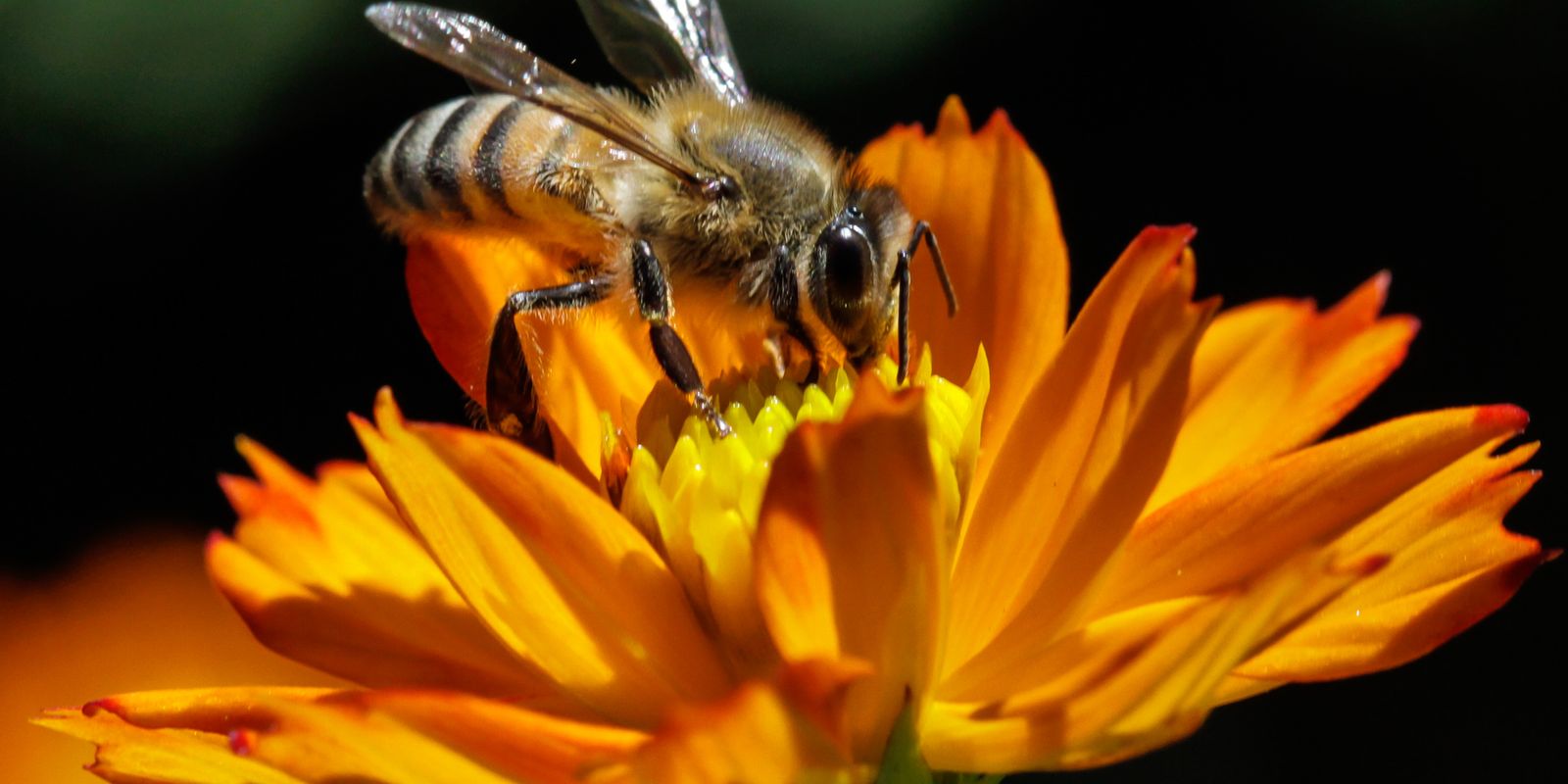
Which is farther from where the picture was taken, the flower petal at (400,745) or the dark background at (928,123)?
the dark background at (928,123)

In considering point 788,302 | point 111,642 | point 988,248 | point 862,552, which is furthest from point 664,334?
point 111,642

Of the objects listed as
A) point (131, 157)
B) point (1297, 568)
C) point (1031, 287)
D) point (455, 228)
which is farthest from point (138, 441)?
point (1297, 568)

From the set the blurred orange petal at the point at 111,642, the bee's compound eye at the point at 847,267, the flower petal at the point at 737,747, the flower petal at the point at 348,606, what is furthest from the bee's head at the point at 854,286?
the blurred orange petal at the point at 111,642

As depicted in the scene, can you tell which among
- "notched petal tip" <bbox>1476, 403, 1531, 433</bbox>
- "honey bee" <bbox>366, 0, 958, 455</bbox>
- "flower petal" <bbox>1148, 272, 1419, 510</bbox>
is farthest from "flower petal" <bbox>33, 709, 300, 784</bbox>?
"notched petal tip" <bbox>1476, 403, 1531, 433</bbox>

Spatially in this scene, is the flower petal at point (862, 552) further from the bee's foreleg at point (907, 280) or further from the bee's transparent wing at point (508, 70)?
the bee's transparent wing at point (508, 70)

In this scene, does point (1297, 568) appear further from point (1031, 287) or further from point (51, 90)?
point (51, 90)

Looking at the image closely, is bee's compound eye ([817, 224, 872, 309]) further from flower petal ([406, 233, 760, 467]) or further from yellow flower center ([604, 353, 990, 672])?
flower petal ([406, 233, 760, 467])

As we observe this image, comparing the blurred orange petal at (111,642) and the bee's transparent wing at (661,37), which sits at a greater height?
the bee's transparent wing at (661,37)

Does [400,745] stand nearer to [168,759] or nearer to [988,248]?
[168,759]
